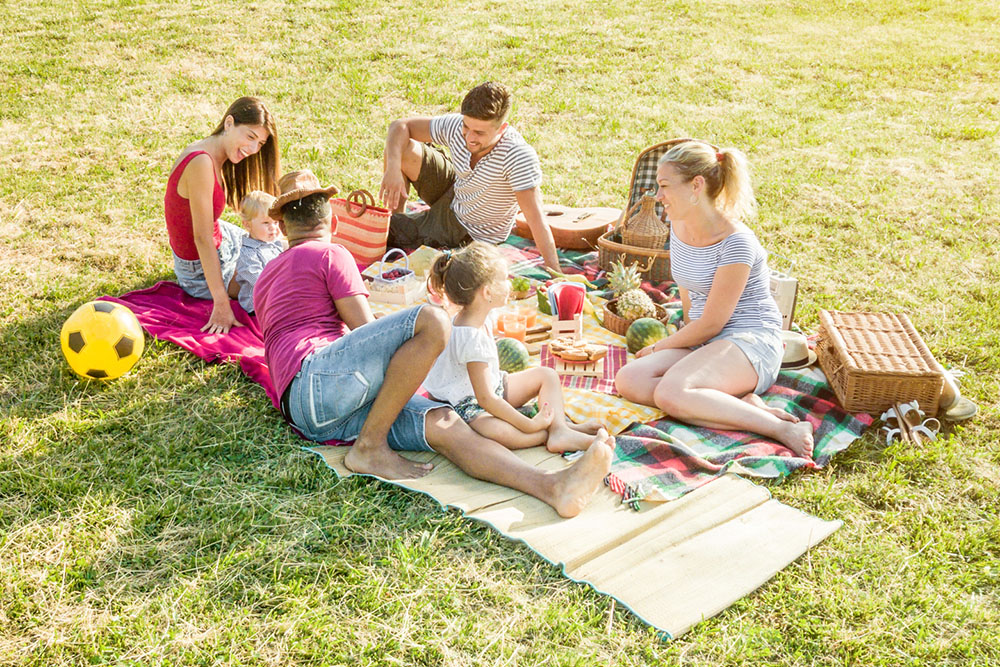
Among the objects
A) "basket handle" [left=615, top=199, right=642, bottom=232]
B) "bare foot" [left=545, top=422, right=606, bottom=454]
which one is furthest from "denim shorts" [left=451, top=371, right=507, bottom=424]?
"basket handle" [left=615, top=199, right=642, bottom=232]

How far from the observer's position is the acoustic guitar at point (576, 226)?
682 centimetres

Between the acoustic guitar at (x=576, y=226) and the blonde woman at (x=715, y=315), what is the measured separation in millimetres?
2070

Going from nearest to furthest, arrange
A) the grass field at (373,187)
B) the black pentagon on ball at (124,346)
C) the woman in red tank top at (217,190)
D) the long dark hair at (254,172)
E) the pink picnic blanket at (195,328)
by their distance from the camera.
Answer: the grass field at (373,187) → the black pentagon on ball at (124,346) → the pink picnic blanket at (195,328) → the woman in red tank top at (217,190) → the long dark hair at (254,172)

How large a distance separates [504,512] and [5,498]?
89.7 inches

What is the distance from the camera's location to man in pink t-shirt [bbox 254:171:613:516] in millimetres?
3674

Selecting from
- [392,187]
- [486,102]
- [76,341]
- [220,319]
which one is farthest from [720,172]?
[76,341]

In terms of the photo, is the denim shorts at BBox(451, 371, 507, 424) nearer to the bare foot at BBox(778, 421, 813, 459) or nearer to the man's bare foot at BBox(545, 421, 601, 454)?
the man's bare foot at BBox(545, 421, 601, 454)

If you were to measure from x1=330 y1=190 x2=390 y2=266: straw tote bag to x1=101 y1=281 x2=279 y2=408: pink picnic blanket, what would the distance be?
1.10 m

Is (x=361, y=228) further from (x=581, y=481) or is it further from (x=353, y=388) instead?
(x=581, y=481)

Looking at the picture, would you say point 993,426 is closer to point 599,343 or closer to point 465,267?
point 599,343

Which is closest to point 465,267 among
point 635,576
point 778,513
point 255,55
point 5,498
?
point 635,576

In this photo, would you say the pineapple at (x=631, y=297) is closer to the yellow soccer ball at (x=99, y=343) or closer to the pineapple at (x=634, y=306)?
the pineapple at (x=634, y=306)

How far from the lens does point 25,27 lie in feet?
42.5

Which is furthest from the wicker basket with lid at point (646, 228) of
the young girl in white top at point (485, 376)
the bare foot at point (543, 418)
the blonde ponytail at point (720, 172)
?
the bare foot at point (543, 418)
